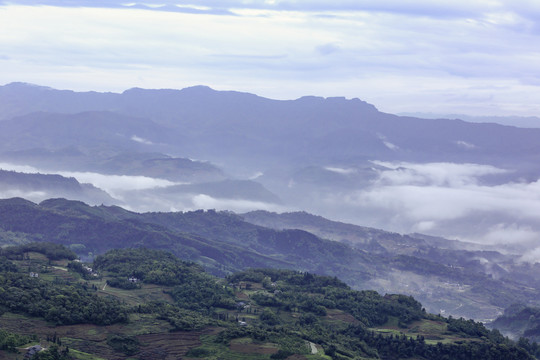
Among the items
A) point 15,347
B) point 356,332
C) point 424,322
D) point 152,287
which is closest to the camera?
point 15,347

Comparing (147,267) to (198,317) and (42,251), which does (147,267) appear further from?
(198,317)

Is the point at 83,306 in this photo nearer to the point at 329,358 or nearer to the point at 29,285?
the point at 29,285

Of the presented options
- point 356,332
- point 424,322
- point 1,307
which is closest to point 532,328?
point 424,322

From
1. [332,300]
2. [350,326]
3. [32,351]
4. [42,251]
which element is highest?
[32,351]

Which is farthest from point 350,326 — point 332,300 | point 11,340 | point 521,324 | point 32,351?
point 521,324

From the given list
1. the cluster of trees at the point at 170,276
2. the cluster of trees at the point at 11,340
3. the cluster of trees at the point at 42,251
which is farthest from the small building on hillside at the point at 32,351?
the cluster of trees at the point at 42,251

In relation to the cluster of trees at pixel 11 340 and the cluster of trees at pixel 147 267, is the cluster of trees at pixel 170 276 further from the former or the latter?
the cluster of trees at pixel 11 340

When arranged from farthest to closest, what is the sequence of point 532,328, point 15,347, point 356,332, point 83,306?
point 532,328 < point 356,332 < point 83,306 < point 15,347

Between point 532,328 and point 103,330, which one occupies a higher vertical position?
point 103,330

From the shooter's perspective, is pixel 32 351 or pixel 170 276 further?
pixel 170 276
